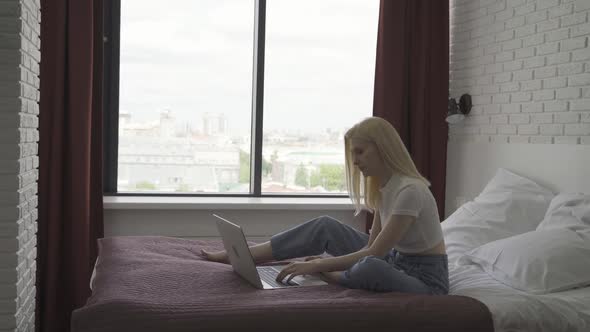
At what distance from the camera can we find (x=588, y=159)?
3.18 m

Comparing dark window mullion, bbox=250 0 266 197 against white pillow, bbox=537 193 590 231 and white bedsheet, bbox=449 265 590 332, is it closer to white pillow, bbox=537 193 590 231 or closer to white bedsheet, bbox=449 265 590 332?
white pillow, bbox=537 193 590 231

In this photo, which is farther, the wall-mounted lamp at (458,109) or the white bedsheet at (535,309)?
the wall-mounted lamp at (458,109)

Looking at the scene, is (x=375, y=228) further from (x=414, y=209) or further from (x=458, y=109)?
(x=458, y=109)

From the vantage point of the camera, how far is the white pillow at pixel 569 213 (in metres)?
2.84

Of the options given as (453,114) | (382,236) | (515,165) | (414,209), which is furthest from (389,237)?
(453,114)

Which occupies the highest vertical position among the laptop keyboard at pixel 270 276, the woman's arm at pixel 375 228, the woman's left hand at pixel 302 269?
the woman's arm at pixel 375 228

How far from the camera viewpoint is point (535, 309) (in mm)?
2361

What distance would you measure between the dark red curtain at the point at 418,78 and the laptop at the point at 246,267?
6.21 ft

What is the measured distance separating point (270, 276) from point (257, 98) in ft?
6.64

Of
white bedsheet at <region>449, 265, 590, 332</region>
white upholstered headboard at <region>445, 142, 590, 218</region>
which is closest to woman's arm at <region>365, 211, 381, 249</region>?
white bedsheet at <region>449, 265, 590, 332</region>

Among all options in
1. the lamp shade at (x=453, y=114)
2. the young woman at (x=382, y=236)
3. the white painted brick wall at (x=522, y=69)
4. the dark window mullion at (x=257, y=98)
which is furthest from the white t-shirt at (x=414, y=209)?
the dark window mullion at (x=257, y=98)

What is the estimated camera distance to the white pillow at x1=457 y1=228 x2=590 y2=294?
2.60m

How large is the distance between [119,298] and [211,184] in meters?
2.37

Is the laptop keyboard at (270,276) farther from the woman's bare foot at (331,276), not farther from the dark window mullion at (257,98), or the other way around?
the dark window mullion at (257,98)
